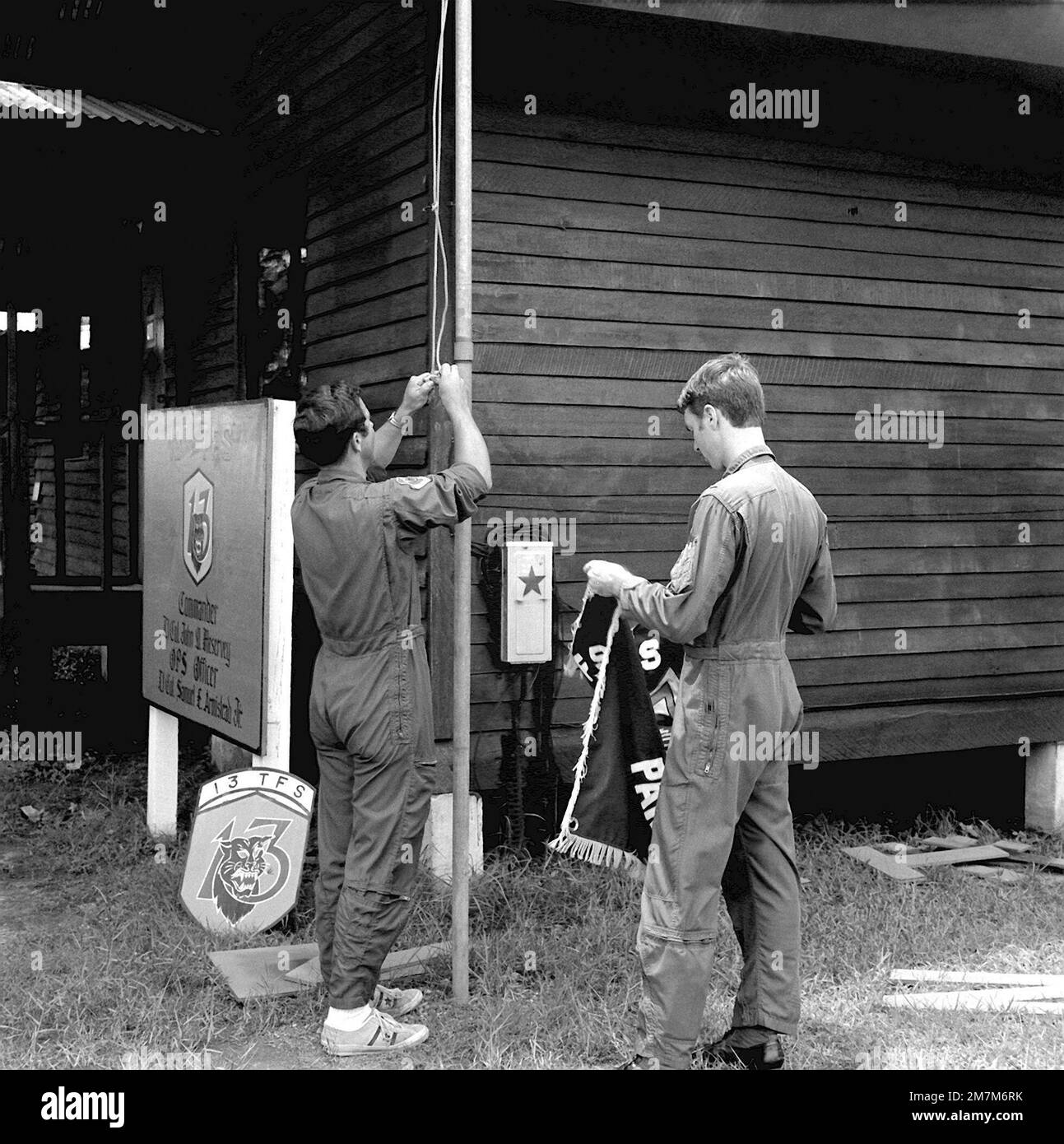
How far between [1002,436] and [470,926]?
4.16 metres

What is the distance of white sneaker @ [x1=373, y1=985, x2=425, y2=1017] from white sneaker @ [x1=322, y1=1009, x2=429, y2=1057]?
25 cm

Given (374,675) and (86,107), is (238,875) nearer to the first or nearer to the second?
(374,675)

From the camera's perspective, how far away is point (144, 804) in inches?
272

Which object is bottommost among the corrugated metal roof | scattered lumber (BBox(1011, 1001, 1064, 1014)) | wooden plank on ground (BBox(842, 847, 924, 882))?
scattered lumber (BBox(1011, 1001, 1064, 1014))

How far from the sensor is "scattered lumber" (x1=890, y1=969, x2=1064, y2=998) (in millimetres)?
4812

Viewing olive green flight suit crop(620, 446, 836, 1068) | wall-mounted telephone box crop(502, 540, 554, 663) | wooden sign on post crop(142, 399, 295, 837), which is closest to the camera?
olive green flight suit crop(620, 446, 836, 1068)

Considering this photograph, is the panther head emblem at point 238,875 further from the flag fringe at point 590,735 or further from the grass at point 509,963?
the flag fringe at point 590,735

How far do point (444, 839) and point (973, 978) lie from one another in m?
2.29

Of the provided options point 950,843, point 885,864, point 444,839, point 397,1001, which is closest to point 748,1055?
point 397,1001

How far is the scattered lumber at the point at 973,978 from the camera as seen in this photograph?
189 inches

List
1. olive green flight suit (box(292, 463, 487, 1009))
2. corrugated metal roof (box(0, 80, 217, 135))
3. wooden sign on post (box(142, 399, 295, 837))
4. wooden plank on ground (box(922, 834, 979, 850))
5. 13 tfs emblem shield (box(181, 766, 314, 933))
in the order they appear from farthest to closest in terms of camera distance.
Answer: corrugated metal roof (box(0, 80, 217, 135))
wooden plank on ground (box(922, 834, 979, 850))
wooden sign on post (box(142, 399, 295, 837))
13 tfs emblem shield (box(181, 766, 314, 933))
olive green flight suit (box(292, 463, 487, 1009))

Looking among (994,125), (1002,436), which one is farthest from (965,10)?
(1002,436)

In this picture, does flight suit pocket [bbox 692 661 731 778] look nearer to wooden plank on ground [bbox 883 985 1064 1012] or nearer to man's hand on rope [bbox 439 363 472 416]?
man's hand on rope [bbox 439 363 472 416]

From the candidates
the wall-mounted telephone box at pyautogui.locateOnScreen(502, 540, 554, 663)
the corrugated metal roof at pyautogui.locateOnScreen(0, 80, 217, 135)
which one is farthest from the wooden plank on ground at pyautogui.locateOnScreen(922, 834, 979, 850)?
the corrugated metal roof at pyautogui.locateOnScreen(0, 80, 217, 135)
